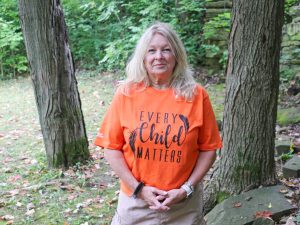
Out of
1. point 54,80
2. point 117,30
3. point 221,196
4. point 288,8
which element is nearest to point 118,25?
point 117,30

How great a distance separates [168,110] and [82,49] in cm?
1272

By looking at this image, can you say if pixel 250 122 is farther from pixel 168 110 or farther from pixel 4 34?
pixel 4 34

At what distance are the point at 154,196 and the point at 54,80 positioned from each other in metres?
3.50

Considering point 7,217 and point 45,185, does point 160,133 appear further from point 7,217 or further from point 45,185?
point 45,185

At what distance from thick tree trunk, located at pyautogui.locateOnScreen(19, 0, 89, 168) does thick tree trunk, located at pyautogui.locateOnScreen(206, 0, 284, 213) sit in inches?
101

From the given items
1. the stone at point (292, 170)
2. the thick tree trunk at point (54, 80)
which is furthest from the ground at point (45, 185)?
the stone at point (292, 170)

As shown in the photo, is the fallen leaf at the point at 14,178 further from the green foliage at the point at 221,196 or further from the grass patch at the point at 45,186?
the green foliage at the point at 221,196

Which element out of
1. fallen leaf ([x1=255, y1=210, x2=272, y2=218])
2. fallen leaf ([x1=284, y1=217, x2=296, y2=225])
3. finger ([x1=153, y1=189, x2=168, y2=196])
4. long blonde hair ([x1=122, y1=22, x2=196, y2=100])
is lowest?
fallen leaf ([x1=255, y1=210, x2=272, y2=218])

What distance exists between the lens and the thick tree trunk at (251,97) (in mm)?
3420

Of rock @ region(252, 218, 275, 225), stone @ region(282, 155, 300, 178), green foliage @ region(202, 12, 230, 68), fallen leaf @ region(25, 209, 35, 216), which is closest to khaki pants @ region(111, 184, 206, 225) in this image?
rock @ region(252, 218, 275, 225)

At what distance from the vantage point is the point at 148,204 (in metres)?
2.41

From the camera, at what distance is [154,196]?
234 cm

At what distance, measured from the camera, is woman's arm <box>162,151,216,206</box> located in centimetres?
233

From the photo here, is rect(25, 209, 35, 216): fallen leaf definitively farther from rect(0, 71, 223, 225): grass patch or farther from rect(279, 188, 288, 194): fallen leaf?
rect(279, 188, 288, 194): fallen leaf
